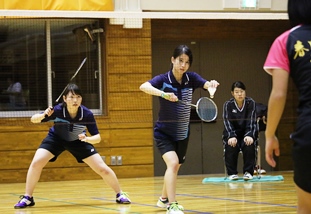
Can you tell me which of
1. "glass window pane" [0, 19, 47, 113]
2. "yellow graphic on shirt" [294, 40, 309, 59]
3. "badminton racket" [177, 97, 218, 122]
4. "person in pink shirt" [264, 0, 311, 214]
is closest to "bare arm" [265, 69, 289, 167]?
"person in pink shirt" [264, 0, 311, 214]

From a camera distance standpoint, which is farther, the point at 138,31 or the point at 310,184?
the point at 138,31

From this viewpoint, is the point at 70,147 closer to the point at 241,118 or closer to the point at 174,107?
the point at 174,107

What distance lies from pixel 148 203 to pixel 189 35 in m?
7.14

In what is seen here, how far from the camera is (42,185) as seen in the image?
13203 mm

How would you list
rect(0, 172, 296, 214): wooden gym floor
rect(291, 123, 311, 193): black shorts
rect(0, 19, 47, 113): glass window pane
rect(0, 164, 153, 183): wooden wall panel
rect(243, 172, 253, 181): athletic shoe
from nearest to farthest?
rect(291, 123, 311, 193): black shorts < rect(0, 172, 296, 214): wooden gym floor < rect(243, 172, 253, 181): athletic shoe < rect(0, 164, 153, 183): wooden wall panel < rect(0, 19, 47, 113): glass window pane

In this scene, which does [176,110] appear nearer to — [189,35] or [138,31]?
[138,31]

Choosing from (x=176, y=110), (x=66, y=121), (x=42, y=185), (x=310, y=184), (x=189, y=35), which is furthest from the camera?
(x=189, y=35)

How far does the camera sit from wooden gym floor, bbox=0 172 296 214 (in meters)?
8.39

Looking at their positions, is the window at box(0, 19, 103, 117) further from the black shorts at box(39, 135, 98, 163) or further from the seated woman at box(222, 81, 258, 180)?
the black shorts at box(39, 135, 98, 163)

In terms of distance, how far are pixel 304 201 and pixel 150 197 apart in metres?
6.44

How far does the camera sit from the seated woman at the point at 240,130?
1291 centimetres

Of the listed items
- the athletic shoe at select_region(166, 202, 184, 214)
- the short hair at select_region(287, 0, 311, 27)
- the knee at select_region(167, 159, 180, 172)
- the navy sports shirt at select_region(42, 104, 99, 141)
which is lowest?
the athletic shoe at select_region(166, 202, 184, 214)

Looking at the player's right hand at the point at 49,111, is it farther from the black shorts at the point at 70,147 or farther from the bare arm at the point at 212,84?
the bare arm at the point at 212,84

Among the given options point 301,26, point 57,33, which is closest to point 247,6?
point 57,33
